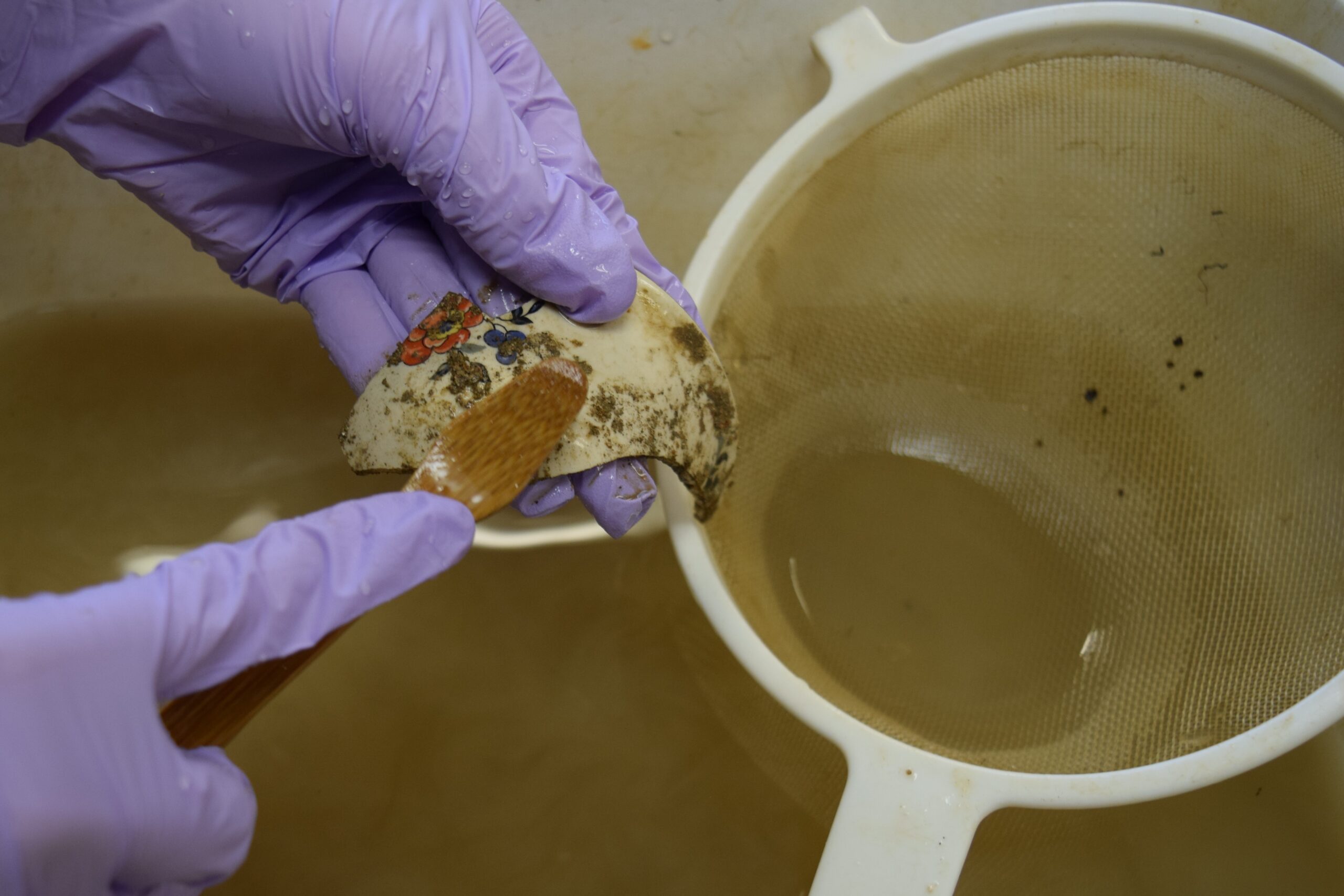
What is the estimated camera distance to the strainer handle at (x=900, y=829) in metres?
0.72

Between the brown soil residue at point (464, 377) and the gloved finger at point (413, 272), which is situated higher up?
the gloved finger at point (413, 272)

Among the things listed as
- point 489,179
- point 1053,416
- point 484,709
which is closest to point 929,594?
point 1053,416

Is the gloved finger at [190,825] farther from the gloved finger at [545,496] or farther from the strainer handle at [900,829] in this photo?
the strainer handle at [900,829]

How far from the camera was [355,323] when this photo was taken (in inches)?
33.2

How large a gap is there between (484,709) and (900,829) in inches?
21.4

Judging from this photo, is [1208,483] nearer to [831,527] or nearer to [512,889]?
[831,527]

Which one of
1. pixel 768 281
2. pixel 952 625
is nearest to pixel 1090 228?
pixel 768 281

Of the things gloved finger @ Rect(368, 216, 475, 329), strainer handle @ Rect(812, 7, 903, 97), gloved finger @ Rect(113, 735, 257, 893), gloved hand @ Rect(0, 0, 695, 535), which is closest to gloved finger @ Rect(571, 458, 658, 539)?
gloved hand @ Rect(0, 0, 695, 535)

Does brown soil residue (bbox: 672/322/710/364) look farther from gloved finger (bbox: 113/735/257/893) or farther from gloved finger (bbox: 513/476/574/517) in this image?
gloved finger (bbox: 113/735/257/893)

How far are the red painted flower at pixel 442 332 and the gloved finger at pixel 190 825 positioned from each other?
34cm

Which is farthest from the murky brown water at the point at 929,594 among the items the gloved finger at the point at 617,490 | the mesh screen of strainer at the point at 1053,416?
the gloved finger at the point at 617,490

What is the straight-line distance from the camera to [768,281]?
40.3 inches

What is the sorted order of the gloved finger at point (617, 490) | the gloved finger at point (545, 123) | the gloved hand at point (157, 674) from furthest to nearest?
1. the gloved finger at point (545, 123)
2. the gloved finger at point (617, 490)
3. the gloved hand at point (157, 674)

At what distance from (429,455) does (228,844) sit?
12.2 inches
